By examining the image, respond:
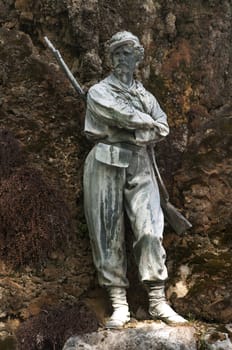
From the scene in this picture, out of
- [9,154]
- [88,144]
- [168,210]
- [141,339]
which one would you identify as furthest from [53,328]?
[88,144]

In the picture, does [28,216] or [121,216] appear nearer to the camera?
[121,216]

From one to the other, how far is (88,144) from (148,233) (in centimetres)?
122

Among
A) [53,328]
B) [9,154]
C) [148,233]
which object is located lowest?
[53,328]

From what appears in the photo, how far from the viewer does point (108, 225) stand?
574cm

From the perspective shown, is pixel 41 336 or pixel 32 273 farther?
pixel 32 273

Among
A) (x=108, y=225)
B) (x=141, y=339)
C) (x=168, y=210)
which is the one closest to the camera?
(x=141, y=339)

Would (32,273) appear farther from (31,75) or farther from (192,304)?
(31,75)

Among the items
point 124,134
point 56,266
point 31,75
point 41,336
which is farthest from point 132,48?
point 41,336

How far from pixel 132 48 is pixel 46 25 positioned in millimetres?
1379

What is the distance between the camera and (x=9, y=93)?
657 centimetres

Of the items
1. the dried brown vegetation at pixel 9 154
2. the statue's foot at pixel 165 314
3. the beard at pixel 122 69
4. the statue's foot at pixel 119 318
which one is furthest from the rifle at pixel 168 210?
the statue's foot at pixel 119 318

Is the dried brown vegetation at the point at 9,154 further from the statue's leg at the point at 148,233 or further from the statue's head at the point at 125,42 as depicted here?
the statue's head at the point at 125,42

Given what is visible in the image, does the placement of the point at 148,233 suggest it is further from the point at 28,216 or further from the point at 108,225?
the point at 28,216

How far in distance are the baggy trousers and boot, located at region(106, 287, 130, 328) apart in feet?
0.17
